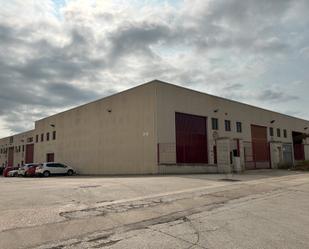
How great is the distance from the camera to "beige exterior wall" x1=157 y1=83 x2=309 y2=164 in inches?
1129

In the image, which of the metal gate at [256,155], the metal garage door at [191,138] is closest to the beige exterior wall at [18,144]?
the metal garage door at [191,138]

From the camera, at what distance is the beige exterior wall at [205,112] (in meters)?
28.7

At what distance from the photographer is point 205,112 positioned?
1304 inches

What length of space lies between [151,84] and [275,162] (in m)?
18.7

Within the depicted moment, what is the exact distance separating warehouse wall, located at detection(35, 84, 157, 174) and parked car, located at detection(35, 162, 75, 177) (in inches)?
95.3

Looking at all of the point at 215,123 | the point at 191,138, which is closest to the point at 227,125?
the point at 215,123

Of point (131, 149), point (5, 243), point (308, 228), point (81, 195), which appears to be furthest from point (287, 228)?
point (131, 149)

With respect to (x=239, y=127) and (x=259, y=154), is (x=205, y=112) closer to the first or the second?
(x=239, y=127)

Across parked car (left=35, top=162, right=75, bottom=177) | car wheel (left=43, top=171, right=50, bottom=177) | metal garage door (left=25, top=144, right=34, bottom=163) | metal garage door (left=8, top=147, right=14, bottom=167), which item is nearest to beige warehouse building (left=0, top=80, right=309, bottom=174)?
parked car (left=35, top=162, right=75, bottom=177)

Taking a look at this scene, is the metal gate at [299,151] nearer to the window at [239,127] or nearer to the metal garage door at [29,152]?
the window at [239,127]

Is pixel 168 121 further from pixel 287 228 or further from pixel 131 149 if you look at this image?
pixel 287 228

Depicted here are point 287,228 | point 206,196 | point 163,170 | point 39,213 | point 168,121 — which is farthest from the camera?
point 168,121

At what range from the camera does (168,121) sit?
29.0 meters

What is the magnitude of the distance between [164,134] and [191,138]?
3944 mm
